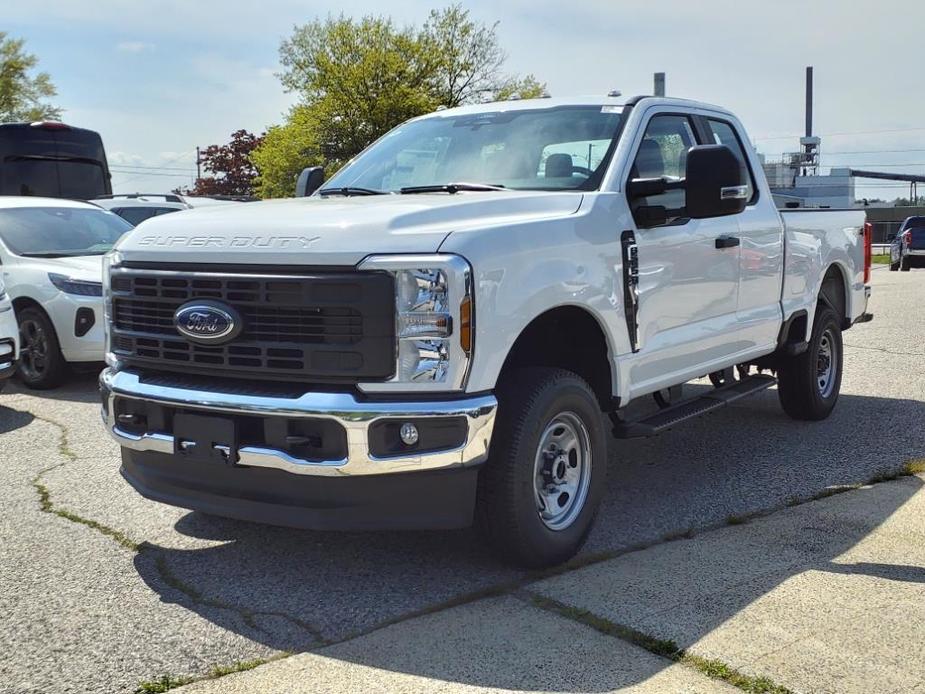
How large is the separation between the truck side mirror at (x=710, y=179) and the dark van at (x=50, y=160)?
13.6 metres

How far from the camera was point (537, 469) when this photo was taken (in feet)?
14.6

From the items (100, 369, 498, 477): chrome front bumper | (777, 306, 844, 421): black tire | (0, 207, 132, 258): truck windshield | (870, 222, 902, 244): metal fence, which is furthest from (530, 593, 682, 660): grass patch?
(870, 222, 902, 244): metal fence

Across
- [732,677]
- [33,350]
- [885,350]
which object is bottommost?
[732,677]

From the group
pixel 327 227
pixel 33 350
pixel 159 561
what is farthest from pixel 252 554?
pixel 33 350

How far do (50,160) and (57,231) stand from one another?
699 cm

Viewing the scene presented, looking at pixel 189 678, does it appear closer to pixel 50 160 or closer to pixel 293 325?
pixel 293 325

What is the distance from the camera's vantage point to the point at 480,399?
4.04 metres

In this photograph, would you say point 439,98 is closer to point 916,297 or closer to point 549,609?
point 916,297

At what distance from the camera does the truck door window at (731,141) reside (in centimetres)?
644

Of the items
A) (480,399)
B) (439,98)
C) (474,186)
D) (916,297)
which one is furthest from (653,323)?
(439,98)

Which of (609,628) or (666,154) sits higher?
(666,154)

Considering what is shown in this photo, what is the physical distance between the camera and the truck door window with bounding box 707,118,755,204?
6438 mm

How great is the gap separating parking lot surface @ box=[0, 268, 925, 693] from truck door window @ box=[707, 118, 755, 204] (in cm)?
172

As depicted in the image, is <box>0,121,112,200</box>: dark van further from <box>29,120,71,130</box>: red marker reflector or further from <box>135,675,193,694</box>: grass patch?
<box>135,675,193,694</box>: grass patch
